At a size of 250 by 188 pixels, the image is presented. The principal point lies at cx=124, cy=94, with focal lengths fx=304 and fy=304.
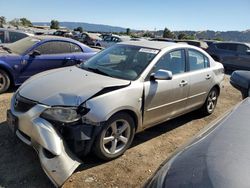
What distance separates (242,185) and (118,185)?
2338 mm

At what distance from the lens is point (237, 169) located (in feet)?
5.49

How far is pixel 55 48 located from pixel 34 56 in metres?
0.69

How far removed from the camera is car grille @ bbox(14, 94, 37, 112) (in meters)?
3.82

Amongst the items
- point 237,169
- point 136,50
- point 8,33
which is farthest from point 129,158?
point 8,33

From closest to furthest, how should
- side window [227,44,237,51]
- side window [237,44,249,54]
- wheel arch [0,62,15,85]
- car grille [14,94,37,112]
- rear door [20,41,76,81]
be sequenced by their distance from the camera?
car grille [14,94,37,112] < wheel arch [0,62,15,85] < rear door [20,41,76,81] < side window [237,44,249,54] < side window [227,44,237,51]

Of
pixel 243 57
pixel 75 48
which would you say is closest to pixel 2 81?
pixel 75 48

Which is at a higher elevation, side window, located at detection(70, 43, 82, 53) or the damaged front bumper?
side window, located at detection(70, 43, 82, 53)

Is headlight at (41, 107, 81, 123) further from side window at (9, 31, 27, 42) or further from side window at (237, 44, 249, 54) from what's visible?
side window at (237, 44, 249, 54)

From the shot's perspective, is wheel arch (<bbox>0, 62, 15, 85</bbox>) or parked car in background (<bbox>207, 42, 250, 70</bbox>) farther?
parked car in background (<bbox>207, 42, 250, 70</bbox>)

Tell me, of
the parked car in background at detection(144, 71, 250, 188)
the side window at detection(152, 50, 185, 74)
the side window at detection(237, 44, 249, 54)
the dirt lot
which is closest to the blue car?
the dirt lot

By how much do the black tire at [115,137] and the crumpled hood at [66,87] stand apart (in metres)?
0.46

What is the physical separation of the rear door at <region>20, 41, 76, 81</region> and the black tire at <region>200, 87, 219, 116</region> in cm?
372

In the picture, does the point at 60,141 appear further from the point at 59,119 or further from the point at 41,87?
the point at 41,87

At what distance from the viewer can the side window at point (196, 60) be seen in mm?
5590
